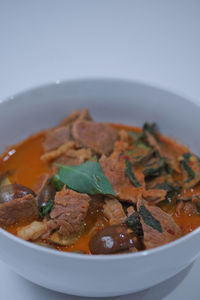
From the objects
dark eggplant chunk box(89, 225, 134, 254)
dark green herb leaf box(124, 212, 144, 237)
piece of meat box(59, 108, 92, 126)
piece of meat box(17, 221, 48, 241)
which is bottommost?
piece of meat box(17, 221, 48, 241)

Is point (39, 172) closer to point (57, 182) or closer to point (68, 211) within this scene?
point (57, 182)

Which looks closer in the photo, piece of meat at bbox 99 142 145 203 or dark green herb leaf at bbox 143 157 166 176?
piece of meat at bbox 99 142 145 203

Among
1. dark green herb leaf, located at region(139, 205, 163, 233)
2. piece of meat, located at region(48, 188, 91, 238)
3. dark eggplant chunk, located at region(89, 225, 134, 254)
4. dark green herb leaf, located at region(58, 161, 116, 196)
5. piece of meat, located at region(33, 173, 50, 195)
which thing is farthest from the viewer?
piece of meat, located at region(33, 173, 50, 195)

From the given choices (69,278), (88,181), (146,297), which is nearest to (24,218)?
(88,181)

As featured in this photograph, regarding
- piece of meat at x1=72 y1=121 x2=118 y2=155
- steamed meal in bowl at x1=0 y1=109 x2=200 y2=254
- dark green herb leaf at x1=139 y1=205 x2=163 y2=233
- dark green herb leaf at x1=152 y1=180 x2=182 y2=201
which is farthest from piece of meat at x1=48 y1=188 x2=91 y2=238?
piece of meat at x1=72 y1=121 x2=118 y2=155

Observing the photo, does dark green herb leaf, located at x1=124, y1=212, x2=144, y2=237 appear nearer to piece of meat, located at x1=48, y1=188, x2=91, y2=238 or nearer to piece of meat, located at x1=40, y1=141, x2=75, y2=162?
piece of meat, located at x1=48, y1=188, x2=91, y2=238

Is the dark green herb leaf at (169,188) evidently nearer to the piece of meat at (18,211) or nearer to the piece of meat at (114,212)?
the piece of meat at (114,212)

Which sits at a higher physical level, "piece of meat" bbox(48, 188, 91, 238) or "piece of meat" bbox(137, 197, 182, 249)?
"piece of meat" bbox(137, 197, 182, 249)

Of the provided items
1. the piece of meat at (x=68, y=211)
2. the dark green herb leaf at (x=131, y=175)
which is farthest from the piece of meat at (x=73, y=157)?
the piece of meat at (x=68, y=211)

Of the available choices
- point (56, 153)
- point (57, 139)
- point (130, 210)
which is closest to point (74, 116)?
point (57, 139)
